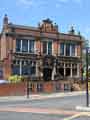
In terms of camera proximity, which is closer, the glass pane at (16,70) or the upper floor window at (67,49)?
the glass pane at (16,70)

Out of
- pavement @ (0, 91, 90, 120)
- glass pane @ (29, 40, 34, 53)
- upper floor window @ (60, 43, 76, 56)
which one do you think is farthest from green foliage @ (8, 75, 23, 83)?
pavement @ (0, 91, 90, 120)

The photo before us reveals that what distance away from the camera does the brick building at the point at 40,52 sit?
191ft

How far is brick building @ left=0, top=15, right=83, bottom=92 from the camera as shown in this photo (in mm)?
58125

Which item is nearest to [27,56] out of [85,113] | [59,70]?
[59,70]

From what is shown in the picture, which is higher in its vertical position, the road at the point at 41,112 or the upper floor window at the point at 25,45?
the upper floor window at the point at 25,45

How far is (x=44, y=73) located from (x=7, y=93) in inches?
506

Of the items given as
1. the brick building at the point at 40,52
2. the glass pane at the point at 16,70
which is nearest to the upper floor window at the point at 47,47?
the brick building at the point at 40,52

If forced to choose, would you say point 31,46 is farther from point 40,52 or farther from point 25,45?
point 40,52

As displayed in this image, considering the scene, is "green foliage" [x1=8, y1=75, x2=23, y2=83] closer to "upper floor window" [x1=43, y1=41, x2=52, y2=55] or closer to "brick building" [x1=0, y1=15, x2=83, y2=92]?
"brick building" [x1=0, y1=15, x2=83, y2=92]

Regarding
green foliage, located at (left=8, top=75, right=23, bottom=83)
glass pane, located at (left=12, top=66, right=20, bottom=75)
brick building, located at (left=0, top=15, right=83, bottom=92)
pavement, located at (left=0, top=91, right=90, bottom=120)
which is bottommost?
pavement, located at (left=0, top=91, right=90, bottom=120)

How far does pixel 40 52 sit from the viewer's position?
6134 cm

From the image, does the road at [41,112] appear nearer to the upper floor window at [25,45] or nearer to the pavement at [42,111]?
the pavement at [42,111]

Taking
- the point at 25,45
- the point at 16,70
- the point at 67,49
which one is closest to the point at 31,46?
the point at 25,45

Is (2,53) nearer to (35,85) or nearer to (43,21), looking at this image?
Result: (43,21)
